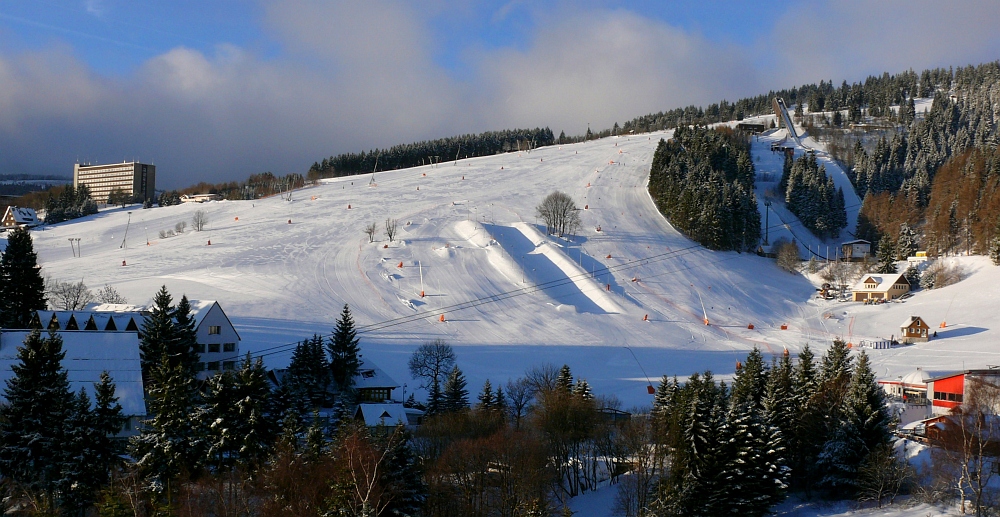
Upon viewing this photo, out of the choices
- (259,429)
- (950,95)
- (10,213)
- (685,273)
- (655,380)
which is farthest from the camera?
(950,95)

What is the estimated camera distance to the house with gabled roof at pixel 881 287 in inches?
2549

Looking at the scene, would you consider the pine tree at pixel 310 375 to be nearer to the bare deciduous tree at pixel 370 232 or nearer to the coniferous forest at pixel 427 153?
the bare deciduous tree at pixel 370 232

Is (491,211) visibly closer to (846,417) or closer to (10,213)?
(846,417)

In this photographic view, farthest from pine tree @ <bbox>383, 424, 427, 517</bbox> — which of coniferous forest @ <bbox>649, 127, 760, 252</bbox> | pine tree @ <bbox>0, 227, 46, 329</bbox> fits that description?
coniferous forest @ <bbox>649, 127, 760, 252</bbox>

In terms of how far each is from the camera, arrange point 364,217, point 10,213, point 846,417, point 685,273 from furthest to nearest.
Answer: point 10,213, point 364,217, point 685,273, point 846,417

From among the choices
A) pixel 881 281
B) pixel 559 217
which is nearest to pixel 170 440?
pixel 559 217

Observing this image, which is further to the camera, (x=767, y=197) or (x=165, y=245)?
(x=767, y=197)

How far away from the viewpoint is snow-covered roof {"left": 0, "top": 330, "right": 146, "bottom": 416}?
98.6ft

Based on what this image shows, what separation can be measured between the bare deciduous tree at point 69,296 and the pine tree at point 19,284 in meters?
5.53

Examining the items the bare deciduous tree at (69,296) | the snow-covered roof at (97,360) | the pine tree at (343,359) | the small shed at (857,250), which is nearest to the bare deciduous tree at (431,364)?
the pine tree at (343,359)

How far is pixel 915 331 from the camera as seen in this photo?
52250 millimetres

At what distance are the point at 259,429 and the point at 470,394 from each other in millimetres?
15260

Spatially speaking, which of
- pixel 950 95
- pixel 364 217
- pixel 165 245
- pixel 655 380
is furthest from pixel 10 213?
pixel 950 95

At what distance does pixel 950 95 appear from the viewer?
154 m
